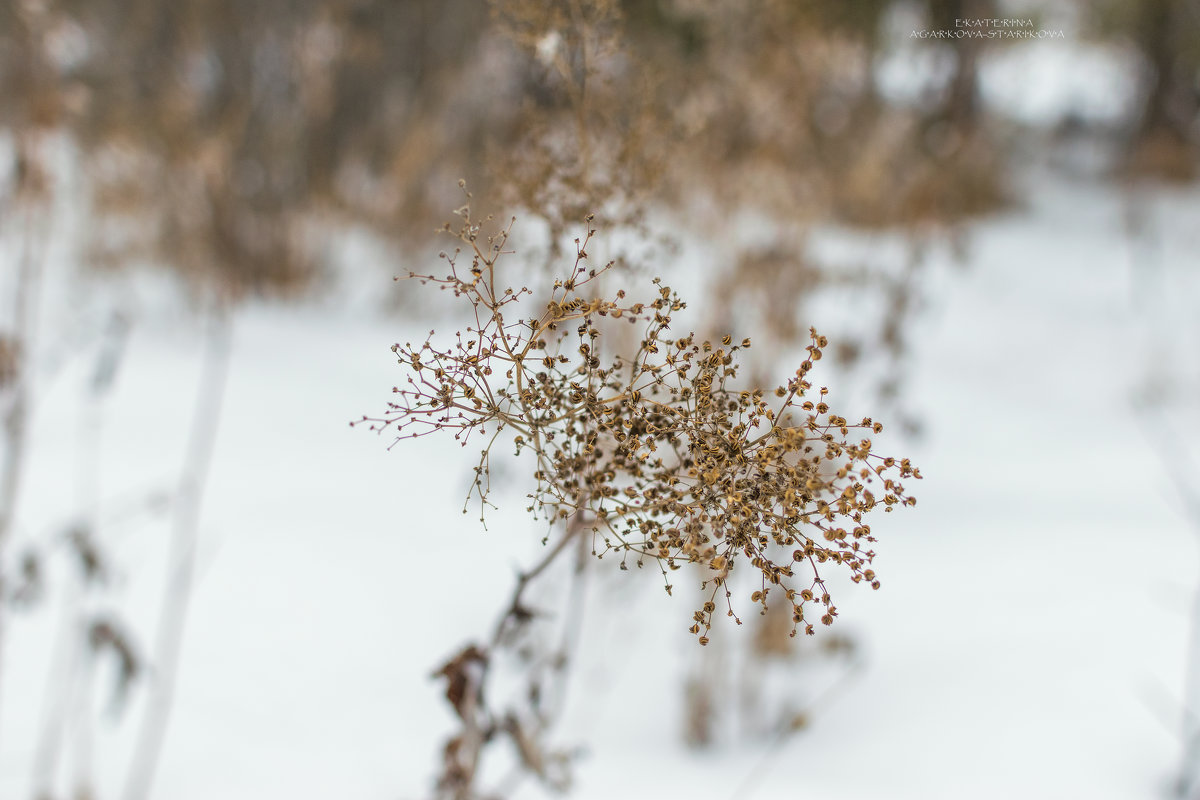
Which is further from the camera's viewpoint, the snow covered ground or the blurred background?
the snow covered ground

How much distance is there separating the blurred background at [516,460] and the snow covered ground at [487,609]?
1 cm

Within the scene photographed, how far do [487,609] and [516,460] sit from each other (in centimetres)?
52

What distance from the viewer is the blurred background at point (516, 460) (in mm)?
1738

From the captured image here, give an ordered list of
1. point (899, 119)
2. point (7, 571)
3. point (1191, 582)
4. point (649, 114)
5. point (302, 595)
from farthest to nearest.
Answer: point (899, 119) < point (1191, 582) < point (302, 595) < point (7, 571) < point (649, 114)

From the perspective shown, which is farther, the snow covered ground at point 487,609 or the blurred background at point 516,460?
the snow covered ground at point 487,609

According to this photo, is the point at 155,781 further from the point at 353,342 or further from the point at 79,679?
the point at 353,342

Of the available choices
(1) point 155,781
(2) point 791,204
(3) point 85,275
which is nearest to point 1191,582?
(2) point 791,204

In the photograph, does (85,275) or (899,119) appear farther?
(899,119)

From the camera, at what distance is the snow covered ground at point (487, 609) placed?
6.91 feet

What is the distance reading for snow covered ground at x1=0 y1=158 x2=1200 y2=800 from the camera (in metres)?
2.11

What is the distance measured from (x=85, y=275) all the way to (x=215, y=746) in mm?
3919

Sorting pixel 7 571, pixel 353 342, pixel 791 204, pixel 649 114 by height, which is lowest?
pixel 7 571

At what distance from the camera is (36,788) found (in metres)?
1.81

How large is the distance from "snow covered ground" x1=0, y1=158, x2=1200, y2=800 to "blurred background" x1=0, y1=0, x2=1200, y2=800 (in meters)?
0.01
